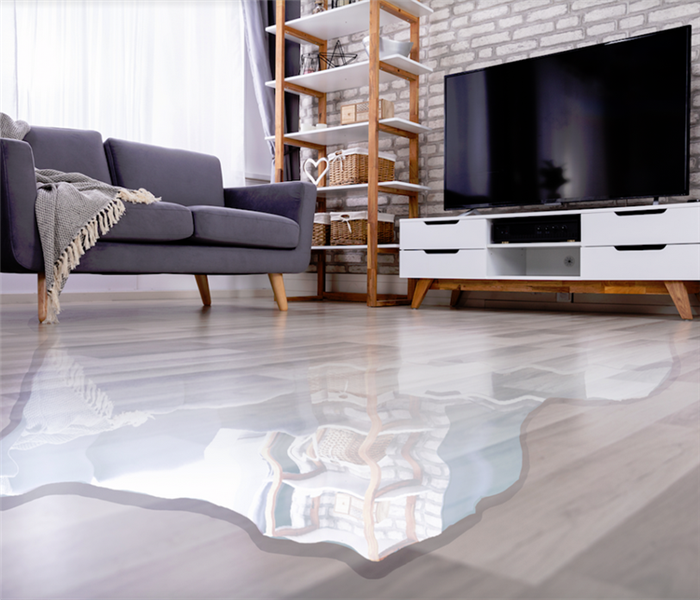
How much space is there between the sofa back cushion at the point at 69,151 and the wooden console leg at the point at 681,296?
2.61 meters

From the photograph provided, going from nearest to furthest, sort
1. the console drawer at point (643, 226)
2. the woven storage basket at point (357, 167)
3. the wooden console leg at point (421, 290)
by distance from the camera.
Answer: the console drawer at point (643, 226) < the wooden console leg at point (421, 290) < the woven storage basket at point (357, 167)

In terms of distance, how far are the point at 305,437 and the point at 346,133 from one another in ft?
11.3

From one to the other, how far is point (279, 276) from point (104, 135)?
1564mm

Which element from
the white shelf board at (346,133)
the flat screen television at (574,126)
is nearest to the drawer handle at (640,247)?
the flat screen television at (574,126)

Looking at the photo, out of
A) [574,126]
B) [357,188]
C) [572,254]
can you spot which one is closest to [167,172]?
[357,188]

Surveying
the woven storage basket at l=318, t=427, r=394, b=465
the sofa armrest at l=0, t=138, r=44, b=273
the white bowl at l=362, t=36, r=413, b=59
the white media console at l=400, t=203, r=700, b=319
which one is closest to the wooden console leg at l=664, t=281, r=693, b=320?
the white media console at l=400, t=203, r=700, b=319

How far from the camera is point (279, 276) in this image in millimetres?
3182

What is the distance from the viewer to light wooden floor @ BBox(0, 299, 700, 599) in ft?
1.35

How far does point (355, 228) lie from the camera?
3852 mm

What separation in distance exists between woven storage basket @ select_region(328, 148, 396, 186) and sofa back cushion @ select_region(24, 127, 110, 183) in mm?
1368

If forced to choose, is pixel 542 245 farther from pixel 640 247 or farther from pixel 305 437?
pixel 305 437

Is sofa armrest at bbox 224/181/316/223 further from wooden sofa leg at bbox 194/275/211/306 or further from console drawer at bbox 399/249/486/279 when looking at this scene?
console drawer at bbox 399/249/486/279

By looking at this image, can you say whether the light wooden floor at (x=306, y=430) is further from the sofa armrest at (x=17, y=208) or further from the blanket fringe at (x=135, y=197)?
the blanket fringe at (x=135, y=197)

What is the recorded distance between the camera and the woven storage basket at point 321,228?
13.1 feet
